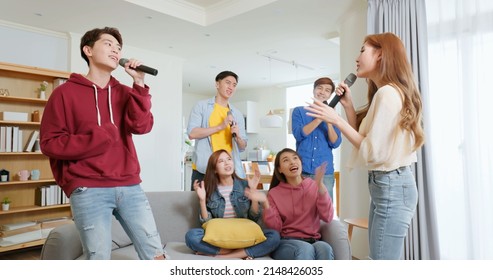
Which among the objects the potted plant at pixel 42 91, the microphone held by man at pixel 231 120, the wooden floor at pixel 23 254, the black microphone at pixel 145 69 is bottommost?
the wooden floor at pixel 23 254

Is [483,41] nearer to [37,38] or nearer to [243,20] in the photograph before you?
[243,20]

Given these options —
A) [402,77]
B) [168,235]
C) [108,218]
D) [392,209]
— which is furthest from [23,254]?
[402,77]

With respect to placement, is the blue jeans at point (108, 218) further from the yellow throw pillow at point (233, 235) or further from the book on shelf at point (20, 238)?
the book on shelf at point (20, 238)

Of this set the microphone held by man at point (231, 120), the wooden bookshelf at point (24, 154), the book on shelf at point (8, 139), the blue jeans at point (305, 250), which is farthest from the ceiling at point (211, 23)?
the blue jeans at point (305, 250)

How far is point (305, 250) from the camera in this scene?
1.77 meters

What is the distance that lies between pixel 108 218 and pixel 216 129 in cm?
117

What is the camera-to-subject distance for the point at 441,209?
8.60 feet

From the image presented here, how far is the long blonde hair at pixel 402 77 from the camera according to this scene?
117 cm

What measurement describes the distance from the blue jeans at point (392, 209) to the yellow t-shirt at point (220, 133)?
4.36 ft

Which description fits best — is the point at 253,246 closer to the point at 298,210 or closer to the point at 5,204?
the point at 298,210

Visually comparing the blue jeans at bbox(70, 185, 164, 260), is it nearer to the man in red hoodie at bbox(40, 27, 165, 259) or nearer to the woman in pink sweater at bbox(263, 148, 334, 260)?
the man in red hoodie at bbox(40, 27, 165, 259)

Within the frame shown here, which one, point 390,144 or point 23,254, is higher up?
point 390,144

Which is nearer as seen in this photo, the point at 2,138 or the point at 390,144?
the point at 390,144
